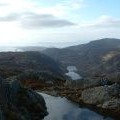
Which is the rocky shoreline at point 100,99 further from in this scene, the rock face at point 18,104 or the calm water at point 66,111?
the rock face at point 18,104

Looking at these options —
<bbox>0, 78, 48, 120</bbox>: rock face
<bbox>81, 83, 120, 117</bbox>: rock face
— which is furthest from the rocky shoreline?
<bbox>0, 78, 48, 120</bbox>: rock face

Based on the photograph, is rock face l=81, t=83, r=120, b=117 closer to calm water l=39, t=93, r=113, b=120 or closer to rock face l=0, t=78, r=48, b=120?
calm water l=39, t=93, r=113, b=120

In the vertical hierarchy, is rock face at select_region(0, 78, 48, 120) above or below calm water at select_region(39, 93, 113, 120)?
above

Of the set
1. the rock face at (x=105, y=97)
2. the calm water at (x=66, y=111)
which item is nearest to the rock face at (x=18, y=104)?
the calm water at (x=66, y=111)

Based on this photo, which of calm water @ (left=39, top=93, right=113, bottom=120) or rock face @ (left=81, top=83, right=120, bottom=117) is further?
rock face @ (left=81, top=83, right=120, bottom=117)

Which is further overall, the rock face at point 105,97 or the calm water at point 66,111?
the rock face at point 105,97

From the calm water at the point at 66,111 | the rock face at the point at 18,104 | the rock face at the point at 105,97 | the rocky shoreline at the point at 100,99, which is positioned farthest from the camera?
the rock face at the point at 105,97

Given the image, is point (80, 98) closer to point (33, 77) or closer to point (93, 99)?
point (93, 99)
